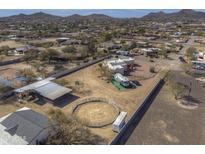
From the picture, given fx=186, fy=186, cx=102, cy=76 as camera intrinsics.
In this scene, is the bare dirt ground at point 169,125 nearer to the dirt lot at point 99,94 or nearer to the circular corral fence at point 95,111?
the dirt lot at point 99,94

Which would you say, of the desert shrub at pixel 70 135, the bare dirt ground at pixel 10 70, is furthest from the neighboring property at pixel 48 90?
the bare dirt ground at pixel 10 70

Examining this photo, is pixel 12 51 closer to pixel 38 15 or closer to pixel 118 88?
pixel 118 88

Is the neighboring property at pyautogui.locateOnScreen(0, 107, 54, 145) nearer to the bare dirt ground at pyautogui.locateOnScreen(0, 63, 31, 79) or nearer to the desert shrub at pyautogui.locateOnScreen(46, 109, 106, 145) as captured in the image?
the desert shrub at pyautogui.locateOnScreen(46, 109, 106, 145)

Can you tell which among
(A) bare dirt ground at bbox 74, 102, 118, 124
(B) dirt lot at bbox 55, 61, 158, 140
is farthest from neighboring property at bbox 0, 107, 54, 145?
(B) dirt lot at bbox 55, 61, 158, 140

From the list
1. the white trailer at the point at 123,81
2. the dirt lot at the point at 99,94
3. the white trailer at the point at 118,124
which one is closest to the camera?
the white trailer at the point at 118,124

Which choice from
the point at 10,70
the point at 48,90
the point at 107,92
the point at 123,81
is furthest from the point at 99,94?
the point at 10,70
